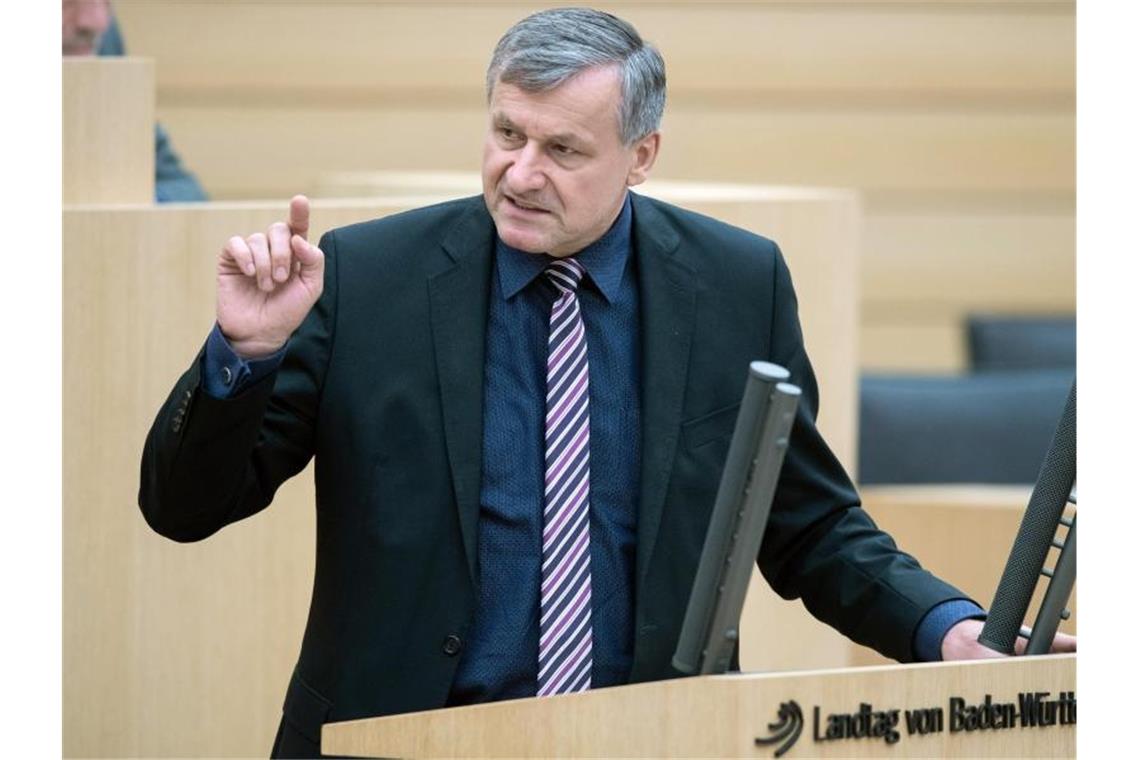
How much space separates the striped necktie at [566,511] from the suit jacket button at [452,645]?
9 centimetres

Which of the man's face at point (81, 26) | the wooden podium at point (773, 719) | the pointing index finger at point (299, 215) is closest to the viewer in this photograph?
the wooden podium at point (773, 719)

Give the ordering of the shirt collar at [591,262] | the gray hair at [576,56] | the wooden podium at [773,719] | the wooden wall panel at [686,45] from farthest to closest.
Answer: the wooden wall panel at [686,45]
the shirt collar at [591,262]
the gray hair at [576,56]
the wooden podium at [773,719]

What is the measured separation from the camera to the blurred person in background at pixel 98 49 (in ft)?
12.0

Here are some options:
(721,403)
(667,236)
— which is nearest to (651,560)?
(721,403)

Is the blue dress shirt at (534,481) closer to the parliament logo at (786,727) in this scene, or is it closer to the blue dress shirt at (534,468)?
the blue dress shirt at (534,468)

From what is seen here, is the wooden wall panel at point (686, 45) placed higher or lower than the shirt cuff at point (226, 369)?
higher

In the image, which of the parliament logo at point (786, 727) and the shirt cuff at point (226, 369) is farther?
the shirt cuff at point (226, 369)

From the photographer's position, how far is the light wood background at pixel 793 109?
6.09 meters

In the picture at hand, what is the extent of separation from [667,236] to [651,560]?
40 centimetres

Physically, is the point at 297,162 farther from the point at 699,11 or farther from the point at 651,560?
the point at 651,560

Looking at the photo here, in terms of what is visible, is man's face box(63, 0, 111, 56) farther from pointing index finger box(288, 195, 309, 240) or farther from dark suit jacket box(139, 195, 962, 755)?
pointing index finger box(288, 195, 309, 240)

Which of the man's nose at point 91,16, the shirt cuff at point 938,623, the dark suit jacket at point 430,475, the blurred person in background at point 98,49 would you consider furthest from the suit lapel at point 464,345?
the man's nose at point 91,16

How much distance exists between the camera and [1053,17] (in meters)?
6.41

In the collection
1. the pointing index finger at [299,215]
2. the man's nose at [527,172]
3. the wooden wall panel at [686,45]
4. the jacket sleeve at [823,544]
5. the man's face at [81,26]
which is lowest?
the jacket sleeve at [823,544]
